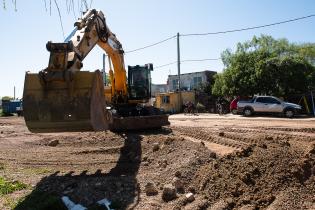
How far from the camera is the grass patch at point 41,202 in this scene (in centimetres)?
739

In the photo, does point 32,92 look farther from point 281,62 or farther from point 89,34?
point 281,62

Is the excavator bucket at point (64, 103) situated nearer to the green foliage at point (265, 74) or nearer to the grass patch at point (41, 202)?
the grass patch at point (41, 202)

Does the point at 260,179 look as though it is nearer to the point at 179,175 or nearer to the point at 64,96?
the point at 179,175

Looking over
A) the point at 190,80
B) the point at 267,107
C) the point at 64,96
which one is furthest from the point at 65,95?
the point at 190,80

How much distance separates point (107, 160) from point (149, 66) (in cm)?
682

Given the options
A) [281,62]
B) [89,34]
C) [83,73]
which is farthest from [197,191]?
[281,62]

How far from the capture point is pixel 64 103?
8.94 metres

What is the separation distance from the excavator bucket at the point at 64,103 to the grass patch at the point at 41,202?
4.95 feet

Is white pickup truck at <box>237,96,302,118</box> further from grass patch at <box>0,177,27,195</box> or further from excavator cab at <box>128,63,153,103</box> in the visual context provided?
grass patch at <box>0,177,27,195</box>

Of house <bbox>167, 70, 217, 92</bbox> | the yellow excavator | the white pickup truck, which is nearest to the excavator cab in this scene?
the yellow excavator

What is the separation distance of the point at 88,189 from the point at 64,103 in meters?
1.86

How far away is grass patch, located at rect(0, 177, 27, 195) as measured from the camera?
8.51 m

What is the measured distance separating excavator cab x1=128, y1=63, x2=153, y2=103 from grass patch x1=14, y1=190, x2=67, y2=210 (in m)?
9.03

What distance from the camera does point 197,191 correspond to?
7.79 metres
